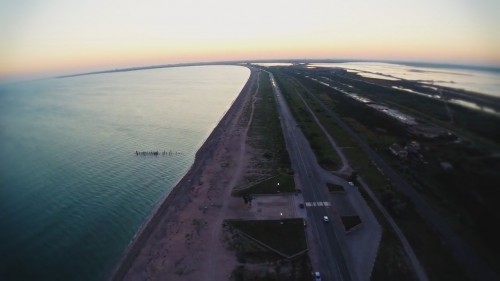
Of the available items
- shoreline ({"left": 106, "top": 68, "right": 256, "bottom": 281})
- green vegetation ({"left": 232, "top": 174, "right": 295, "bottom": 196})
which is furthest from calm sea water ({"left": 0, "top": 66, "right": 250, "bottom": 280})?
green vegetation ({"left": 232, "top": 174, "right": 295, "bottom": 196})

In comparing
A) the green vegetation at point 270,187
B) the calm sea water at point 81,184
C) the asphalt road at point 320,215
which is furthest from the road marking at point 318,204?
the calm sea water at point 81,184

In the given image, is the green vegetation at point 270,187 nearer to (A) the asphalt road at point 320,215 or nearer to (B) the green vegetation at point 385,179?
(A) the asphalt road at point 320,215

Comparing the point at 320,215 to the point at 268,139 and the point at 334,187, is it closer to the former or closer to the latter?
the point at 334,187

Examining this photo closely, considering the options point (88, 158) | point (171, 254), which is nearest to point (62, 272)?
point (171, 254)

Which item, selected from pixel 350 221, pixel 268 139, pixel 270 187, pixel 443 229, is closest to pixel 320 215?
pixel 350 221

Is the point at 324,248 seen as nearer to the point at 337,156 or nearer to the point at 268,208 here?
the point at 268,208

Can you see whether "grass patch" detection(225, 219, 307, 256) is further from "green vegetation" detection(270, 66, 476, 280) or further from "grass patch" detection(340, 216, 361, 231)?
"green vegetation" detection(270, 66, 476, 280)
